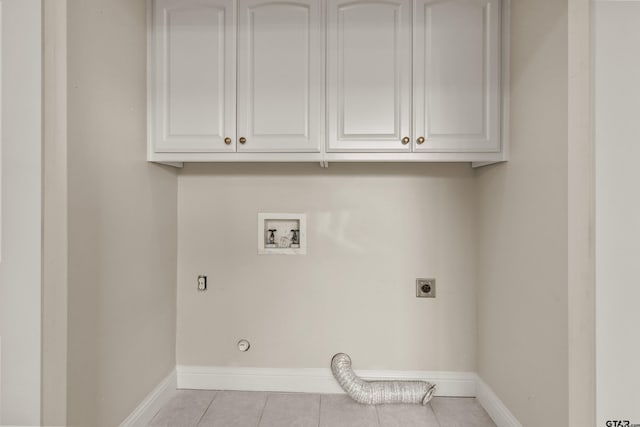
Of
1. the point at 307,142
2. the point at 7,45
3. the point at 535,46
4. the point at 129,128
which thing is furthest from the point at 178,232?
the point at 535,46

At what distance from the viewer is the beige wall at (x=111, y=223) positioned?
1.20 metres

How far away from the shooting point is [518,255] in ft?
5.06

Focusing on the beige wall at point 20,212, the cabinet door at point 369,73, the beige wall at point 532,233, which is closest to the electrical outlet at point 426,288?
the beige wall at point 532,233

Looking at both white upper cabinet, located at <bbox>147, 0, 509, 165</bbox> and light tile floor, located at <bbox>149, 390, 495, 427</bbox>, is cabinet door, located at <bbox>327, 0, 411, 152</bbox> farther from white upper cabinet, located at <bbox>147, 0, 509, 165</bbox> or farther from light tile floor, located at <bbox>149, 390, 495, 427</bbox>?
light tile floor, located at <bbox>149, 390, 495, 427</bbox>

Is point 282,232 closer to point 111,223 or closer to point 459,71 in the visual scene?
point 111,223

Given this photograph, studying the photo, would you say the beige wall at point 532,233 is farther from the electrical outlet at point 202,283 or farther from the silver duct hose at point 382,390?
the electrical outlet at point 202,283

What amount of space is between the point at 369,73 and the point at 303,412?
1.70 m

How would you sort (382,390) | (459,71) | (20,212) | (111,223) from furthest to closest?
(382,390)
(459,71)
(111,223)
(20,212)

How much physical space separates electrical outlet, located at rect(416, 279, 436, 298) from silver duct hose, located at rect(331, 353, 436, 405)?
466 millimetres

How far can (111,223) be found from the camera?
55.3 inches

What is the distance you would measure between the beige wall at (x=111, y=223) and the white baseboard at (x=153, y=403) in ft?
0.12

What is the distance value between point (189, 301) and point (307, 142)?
46.0 inches
